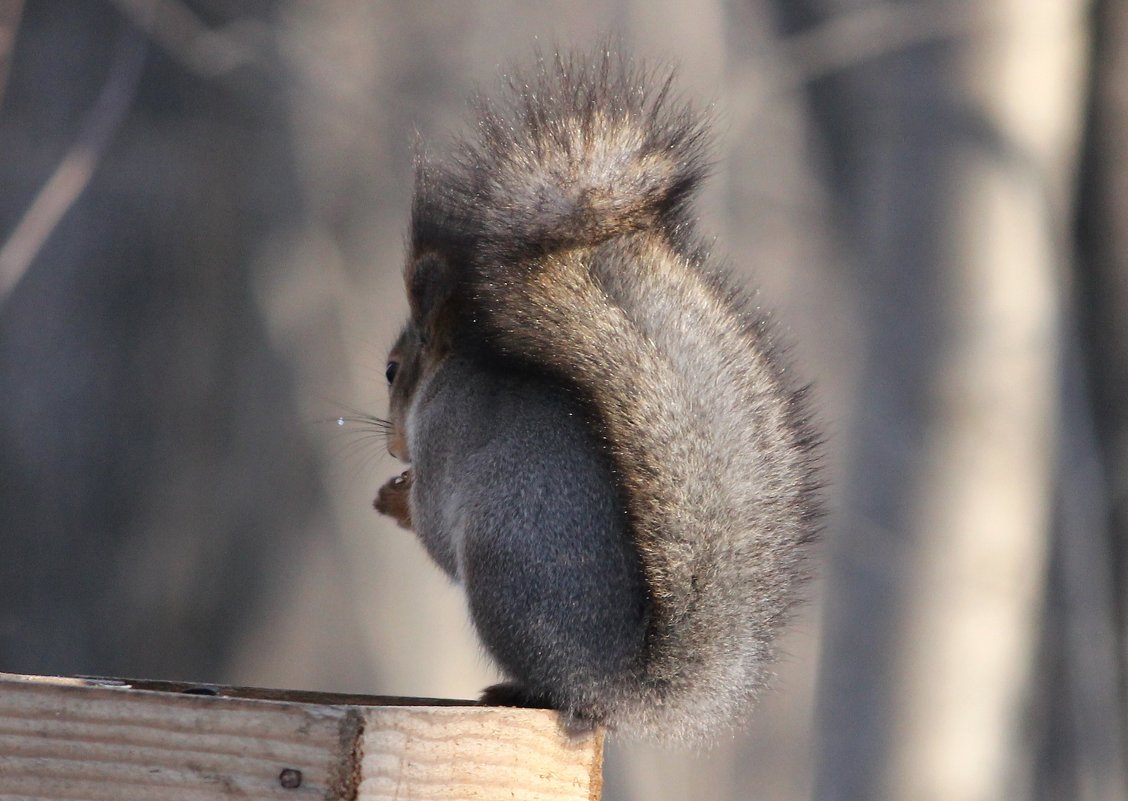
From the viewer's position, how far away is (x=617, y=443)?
1323 mm

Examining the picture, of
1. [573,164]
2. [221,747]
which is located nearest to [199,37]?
[573,164]

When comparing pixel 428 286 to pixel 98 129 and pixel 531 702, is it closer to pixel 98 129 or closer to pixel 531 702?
pixel 531 702

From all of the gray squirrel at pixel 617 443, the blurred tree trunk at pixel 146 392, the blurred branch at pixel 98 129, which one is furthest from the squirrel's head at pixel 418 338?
the blurred tree trunk at pixel 146 392

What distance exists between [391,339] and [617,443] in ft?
7.50

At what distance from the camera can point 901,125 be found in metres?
3.04

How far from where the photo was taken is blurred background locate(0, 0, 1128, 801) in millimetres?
2891

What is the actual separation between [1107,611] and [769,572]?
2123 mm

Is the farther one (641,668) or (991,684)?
(991,684)

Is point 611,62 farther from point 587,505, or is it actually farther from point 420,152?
point 587,505

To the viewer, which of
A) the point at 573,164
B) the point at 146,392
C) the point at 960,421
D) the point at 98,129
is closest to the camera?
the point at 573,164

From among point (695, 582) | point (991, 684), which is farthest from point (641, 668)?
point (991, 684)

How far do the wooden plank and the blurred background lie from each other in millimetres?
1934

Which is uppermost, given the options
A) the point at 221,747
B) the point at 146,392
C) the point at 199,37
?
the point at 199,37

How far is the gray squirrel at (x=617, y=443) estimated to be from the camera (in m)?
1.30
